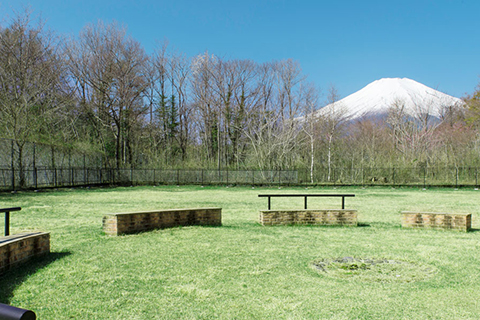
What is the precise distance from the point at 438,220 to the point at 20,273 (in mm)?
8314

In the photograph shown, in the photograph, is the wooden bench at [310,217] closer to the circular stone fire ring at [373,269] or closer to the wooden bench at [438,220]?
the wooden bench at [438,220]

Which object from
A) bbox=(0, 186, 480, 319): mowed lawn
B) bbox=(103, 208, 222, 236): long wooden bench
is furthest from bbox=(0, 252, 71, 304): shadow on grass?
bbox=(103, 208, 222, 236): long wooden bench

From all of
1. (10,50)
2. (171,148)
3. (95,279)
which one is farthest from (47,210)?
(171,148)

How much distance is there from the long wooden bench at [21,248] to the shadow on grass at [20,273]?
0.07 m

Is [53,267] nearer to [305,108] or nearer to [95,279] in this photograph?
[95,279]

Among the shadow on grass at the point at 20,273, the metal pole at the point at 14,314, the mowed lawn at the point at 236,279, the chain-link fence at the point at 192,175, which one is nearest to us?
the metal pole at the point at 14,314

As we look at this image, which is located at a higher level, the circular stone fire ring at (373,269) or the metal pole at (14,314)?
the metal pole at (14,314)

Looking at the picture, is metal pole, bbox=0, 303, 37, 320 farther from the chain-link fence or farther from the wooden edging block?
the chain-link fence

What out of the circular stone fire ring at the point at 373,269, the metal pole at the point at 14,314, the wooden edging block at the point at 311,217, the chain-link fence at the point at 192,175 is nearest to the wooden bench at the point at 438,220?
the wooden edging block at the point at 311,217

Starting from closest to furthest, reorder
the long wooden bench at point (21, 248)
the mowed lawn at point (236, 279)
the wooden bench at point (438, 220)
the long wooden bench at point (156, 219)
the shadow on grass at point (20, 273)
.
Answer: the mowed lawn at point (236, 279)
the shadow on grass at point (20, 273)
the long wooden bench at point (21, 248)
the long wooden bench at point (156, 219)
the wooden bench at point (438, 220)

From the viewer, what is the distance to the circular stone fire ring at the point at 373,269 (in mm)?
4891

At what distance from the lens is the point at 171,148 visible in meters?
43.2

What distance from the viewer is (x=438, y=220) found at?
342 inches

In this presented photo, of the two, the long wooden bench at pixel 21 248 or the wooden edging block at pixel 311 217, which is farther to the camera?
the wooden edging block at pixel 311 217
